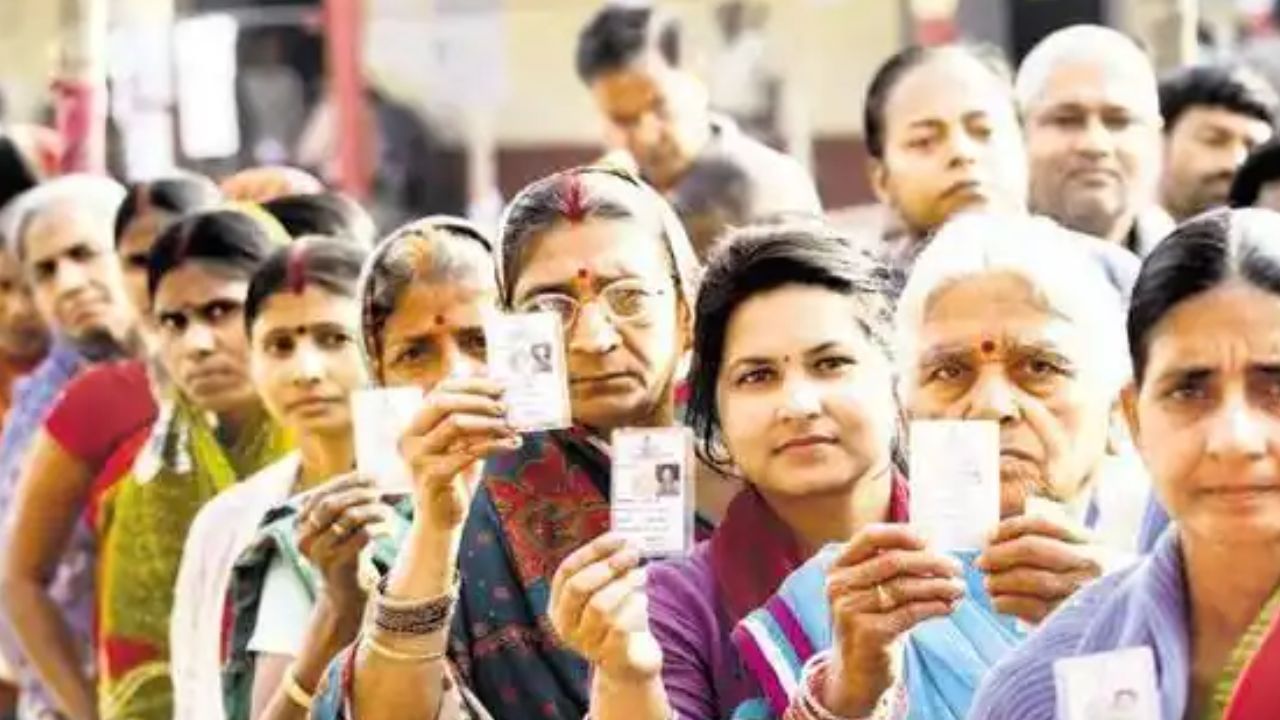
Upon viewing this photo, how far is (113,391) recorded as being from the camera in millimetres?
7125

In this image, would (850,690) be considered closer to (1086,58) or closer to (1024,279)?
(1024,279)

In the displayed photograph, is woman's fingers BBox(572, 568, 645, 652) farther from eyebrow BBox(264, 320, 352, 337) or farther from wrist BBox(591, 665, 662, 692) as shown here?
eyebrow BBox(264, 320, 352, 337)

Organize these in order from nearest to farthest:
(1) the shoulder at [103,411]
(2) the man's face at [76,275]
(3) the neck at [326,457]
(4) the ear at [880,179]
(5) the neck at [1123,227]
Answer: (3) the neck at [326,457] → (5) the neck at [1123,227] → (4) the ear at [880,179] → (1) the shoulder at [103,411] → (2) the man's face at [76,275]

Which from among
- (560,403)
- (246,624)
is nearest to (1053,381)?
(560,403)

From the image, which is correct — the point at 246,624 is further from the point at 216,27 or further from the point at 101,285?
Result: the point at 216,27

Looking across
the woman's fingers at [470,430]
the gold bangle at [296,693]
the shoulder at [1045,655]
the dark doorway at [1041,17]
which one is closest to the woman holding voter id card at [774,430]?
the woman's fingers at [470,430]

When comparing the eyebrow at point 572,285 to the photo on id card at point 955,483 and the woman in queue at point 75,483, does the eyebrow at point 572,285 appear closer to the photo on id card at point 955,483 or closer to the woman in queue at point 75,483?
the photo on id card at point 955,483

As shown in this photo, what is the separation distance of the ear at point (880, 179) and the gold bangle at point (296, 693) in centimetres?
194

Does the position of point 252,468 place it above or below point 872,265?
below

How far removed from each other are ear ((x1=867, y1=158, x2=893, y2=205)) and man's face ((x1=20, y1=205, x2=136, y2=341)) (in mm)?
1834

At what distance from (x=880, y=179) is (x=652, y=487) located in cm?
272

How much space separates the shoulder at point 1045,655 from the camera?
140 inches

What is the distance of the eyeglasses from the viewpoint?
15.1ft

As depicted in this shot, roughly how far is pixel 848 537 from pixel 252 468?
2.22m
